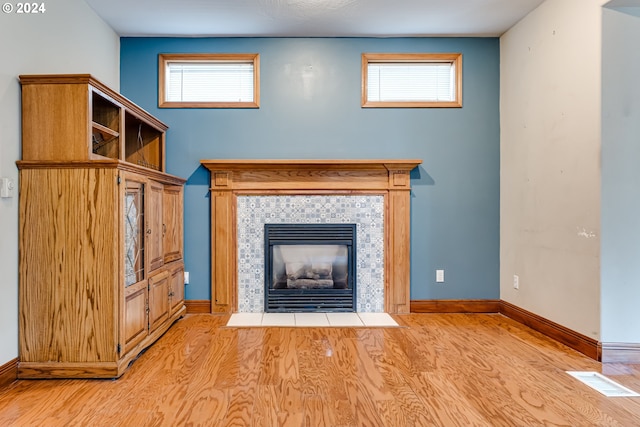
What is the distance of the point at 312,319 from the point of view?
3.39 meters

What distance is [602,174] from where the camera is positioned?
97.3 inches

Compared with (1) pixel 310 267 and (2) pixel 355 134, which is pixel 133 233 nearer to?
(1) pixel 310 267

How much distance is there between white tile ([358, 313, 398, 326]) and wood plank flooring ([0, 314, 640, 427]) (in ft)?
0.97

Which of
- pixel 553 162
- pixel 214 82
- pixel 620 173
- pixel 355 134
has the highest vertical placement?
pixel 214 82

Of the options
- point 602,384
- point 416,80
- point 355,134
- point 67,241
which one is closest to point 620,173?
point 602,384

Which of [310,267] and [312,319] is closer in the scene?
[312,319]

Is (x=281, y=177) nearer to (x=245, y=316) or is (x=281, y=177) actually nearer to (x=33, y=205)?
(x=245, y=316)

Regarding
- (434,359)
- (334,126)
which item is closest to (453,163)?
(334,126)

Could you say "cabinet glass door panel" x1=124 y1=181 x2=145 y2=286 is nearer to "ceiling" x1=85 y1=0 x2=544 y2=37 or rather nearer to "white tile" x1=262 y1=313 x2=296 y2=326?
"white tile" x1=262 y1=313 x2=296 y2=326

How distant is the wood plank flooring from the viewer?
1818 millimetres

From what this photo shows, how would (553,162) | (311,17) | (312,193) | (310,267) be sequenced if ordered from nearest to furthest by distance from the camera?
(553,162) → (311,17) → (312,193) → (310,267)

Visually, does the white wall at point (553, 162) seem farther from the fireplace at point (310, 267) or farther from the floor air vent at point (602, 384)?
the fireplace at point (310, 267)

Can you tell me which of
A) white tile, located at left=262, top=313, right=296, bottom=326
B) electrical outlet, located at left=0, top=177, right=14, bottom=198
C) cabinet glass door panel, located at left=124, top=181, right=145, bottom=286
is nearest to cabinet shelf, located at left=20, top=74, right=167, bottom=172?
electrical outlet, located at left=0, top=177, right=14, bottom=198

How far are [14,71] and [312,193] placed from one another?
232 cm
